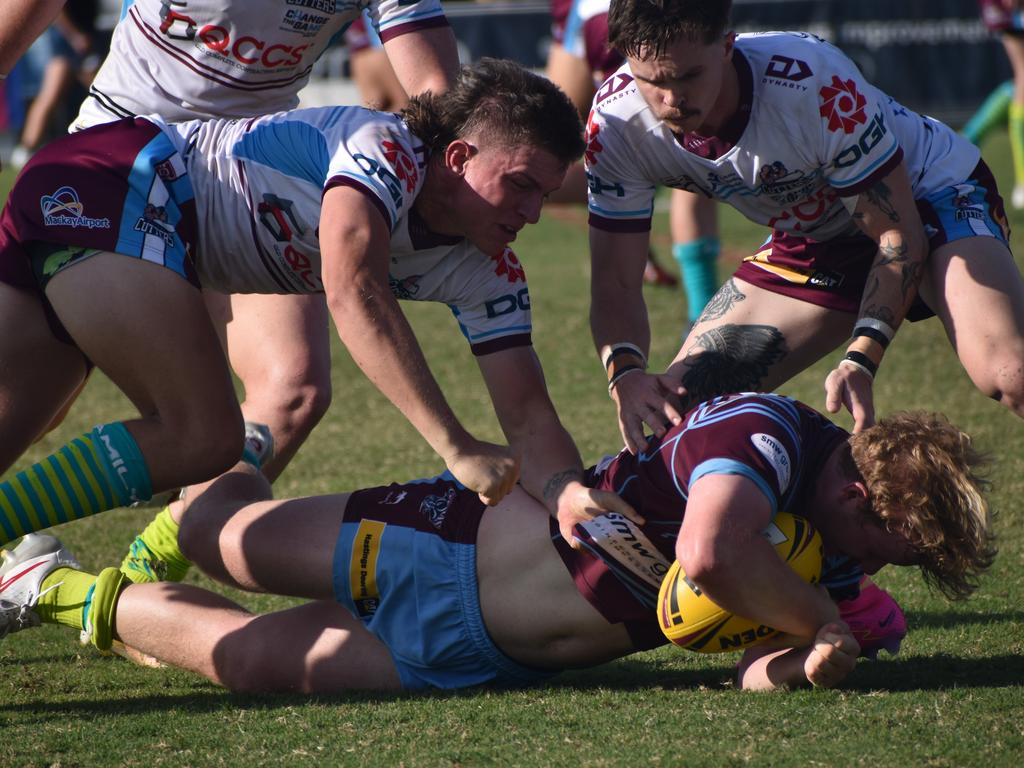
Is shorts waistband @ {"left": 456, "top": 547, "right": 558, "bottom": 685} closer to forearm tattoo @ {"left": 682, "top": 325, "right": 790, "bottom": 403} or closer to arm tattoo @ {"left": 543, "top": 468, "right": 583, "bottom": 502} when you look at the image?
arm tattoo @ {"left": 543, "top": 468, "right": 583, "bottom": 502}

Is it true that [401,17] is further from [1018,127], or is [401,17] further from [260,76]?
[1018,127]

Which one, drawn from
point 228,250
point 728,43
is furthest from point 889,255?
point 228,250

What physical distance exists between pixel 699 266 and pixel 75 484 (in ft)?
13.8

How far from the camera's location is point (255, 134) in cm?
318

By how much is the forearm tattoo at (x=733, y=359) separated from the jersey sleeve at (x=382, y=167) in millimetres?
1226

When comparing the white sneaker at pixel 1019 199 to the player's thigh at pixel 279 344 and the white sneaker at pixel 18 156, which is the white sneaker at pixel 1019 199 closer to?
the player's thigh at pixel 279 344

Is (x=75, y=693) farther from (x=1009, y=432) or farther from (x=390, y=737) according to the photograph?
(x=1009, y=432)

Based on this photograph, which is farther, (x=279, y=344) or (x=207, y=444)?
(x=279, y=344)

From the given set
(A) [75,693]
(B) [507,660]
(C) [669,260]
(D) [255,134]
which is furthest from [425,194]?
(C) [669,260]

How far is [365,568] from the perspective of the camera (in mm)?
3158

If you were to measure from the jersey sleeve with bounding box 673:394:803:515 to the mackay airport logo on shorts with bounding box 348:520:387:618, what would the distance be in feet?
2.42

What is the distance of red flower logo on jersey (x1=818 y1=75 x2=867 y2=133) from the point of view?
3.51 m

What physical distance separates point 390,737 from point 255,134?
1.42 meters

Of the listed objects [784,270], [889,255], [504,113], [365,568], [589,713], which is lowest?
[589,713]
